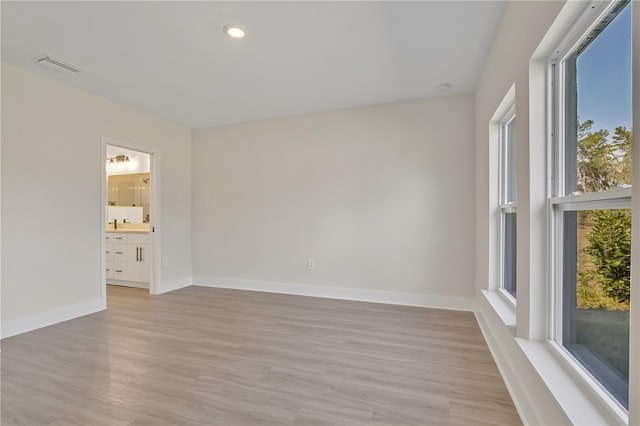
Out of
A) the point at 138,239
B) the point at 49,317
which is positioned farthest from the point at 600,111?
the point at 138,239

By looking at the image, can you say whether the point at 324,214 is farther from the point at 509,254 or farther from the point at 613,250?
the point at 613,250

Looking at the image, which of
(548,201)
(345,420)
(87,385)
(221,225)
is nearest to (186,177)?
(221,225)

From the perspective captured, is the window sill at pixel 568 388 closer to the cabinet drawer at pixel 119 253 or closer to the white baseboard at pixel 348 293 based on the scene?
the white baseboard at pixel 348 293

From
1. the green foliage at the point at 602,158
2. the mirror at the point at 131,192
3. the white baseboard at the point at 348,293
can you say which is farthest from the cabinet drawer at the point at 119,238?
the green foliage at the point at 602,158

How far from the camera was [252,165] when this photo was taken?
4535 millimetres

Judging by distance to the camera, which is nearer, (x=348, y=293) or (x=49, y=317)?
(x=49, y=317)

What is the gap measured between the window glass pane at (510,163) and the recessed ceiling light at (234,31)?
7.22 ft

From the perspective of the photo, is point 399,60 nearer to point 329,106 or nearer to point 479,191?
point 329,106

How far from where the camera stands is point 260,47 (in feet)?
8.25

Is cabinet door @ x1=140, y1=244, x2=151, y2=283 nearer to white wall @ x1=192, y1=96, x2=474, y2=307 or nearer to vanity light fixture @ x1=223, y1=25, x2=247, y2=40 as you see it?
white wall @ x1=192, y1=96, x2=474, y2=307

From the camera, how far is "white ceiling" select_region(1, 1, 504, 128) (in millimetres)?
2074

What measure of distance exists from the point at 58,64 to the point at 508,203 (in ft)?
13.3

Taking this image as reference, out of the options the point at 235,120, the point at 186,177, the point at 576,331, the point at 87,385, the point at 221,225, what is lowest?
the point at 87,385

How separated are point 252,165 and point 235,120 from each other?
0.70m
